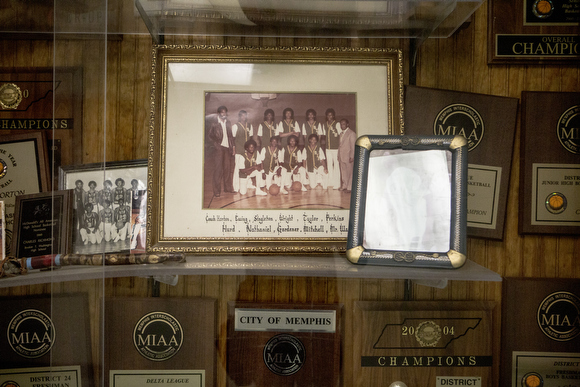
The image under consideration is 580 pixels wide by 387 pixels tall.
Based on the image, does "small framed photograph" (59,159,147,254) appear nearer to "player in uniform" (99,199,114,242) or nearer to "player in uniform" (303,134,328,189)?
"player in uniform" (99,199,114,242)

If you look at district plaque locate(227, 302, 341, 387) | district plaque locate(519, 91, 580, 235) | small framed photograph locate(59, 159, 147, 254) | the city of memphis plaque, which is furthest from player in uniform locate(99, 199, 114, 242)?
district plaque locate(519, 91, 580, 235)

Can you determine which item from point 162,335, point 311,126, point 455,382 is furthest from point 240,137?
point 455,382

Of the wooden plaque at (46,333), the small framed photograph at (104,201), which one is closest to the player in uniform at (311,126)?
the small framed photograph at (104,201)

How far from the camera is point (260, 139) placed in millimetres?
1016

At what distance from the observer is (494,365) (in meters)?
1.07

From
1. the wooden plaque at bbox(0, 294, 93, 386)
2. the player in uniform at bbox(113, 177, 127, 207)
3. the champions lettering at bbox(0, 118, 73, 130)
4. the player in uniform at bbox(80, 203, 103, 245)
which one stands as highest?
the champions lettering at bbox(0, 118, 73, 130)

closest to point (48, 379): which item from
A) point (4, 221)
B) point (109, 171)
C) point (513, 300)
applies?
point (4, 221)

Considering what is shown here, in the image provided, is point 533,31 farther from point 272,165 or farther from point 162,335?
point 162,335

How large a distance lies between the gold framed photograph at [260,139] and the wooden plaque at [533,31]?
25 centimetres

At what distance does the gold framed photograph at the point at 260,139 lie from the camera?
1.00 metres

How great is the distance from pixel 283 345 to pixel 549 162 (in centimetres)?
76

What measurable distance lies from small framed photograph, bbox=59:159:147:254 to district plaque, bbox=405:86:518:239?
25.3 inches

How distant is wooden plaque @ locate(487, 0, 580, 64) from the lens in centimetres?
105

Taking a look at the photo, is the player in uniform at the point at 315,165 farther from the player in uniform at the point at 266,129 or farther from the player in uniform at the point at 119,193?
the player in uniform at the point at 119,193
